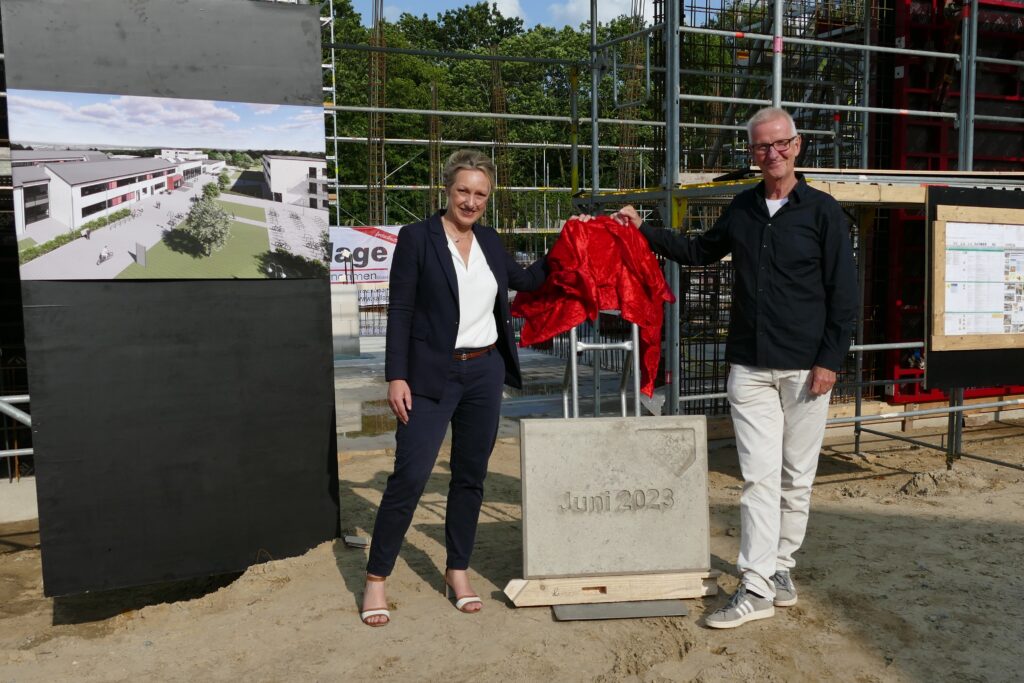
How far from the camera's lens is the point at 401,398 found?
151 inches

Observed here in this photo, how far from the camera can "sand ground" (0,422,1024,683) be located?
3617 millimetres

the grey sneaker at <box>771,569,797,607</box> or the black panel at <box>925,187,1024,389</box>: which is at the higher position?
the black panel at <box>925,187,1024,389</box>

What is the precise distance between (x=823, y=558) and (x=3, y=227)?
260 inches

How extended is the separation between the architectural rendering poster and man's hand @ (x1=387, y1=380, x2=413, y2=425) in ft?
4.42

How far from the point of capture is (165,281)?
4.54 metres

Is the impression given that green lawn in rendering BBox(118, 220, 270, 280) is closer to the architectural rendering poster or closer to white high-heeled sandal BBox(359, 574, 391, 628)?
the architectural rendering poster

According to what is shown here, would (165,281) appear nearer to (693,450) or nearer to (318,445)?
(318,445)

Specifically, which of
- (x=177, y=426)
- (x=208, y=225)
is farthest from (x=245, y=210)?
(x=177, y=426)

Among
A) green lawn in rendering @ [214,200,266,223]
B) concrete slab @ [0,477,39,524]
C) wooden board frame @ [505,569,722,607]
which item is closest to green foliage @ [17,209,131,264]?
green lawn in rendering @ [214,200,266,223]

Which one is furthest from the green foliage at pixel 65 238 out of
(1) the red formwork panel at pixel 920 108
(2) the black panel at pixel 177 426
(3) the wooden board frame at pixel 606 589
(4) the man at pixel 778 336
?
(1) the red formwork panel at pixel 920 108

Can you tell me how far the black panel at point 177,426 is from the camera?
436cm

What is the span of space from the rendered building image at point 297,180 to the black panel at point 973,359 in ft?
14.4

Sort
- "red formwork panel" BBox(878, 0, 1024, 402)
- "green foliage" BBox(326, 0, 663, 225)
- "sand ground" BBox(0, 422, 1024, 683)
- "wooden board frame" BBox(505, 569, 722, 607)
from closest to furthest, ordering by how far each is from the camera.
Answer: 1. "sand ground" BBox(0, 422, 1024, 683)
2. "wooden board frame" BBox(505, 569, 722, 607)
3. "red formwork panel" BBox(878, 0, 1024, 402)
4. "green foliage" BBox(326, 0, 663, 225)

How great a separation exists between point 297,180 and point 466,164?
1.40 m
